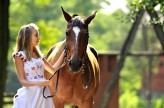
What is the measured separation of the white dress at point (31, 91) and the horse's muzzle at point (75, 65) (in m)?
0.40

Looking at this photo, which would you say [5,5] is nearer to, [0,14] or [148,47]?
[0,14]

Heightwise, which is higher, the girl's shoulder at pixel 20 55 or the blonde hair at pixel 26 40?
the blonde hair at pixel 26 40

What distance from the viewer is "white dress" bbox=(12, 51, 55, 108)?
7777mm

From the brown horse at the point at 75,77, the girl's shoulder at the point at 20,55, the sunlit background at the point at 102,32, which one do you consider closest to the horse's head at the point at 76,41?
the brown horse at the point at 75,77

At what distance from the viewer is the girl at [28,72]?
7.76 m

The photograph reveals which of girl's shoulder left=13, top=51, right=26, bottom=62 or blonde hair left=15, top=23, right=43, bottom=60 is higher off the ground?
blonde hair left=15, top=23, right=43, bottom=60

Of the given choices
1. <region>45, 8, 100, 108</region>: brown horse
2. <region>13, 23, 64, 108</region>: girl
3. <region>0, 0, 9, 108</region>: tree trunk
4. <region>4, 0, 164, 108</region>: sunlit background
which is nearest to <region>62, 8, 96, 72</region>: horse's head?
<region>45, 8, 100, 108</region>: brown horse

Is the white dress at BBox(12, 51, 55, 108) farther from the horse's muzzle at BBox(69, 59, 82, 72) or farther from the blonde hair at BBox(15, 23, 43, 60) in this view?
the horse's muzzle at BBox(69, 59, 82, 72)

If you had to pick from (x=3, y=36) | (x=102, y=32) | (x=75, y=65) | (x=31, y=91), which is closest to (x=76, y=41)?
(x=75, y=65)

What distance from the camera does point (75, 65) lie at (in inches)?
311

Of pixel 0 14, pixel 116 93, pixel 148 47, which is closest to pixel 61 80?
pixel 0 14

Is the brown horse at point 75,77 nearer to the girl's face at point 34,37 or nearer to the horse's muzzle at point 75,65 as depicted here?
the horse's muzzle at point 75,65

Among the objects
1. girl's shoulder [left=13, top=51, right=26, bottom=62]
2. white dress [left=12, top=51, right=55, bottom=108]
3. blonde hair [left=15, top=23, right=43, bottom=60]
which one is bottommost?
white dress [left=12, top=51, right=55, bottom=108]

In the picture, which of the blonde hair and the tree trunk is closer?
the blonde hair
